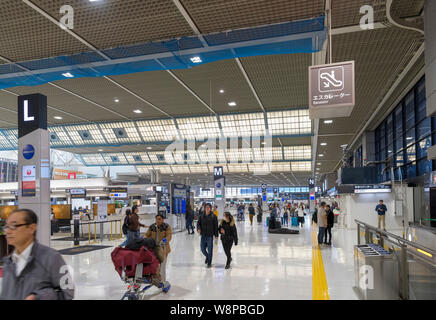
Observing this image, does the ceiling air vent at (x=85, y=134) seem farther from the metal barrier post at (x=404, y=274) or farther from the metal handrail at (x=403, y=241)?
the metal barrier post at (x=404, y=274)

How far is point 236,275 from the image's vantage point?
827 cm

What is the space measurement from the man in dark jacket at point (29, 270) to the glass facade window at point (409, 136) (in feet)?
45.4

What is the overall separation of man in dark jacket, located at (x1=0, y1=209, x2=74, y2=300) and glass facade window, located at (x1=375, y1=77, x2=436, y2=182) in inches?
545

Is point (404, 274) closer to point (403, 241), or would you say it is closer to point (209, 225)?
point (403, 241)

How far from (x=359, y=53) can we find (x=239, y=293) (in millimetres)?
7023

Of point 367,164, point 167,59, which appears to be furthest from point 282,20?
point 367,164

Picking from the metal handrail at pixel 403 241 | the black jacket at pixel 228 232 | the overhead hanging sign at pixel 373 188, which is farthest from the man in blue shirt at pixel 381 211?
the black jacket at pixel 228 232

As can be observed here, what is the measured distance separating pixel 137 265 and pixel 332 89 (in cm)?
465

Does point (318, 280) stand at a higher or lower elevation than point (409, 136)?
lower

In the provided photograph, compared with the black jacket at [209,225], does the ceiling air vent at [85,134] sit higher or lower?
higher

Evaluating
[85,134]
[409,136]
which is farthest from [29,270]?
[85,134]

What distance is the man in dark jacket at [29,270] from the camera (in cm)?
238
